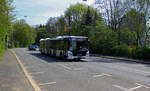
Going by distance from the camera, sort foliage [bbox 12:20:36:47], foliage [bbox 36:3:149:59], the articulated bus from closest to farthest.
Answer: the articulated bus, foliage [bbox 36:3:149:59], foliage [bbox 12:20:36:47]

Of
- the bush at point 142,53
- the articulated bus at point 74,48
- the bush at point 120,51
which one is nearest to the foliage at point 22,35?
the bush at point 120,51

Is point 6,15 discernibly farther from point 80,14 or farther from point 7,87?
point 80,14

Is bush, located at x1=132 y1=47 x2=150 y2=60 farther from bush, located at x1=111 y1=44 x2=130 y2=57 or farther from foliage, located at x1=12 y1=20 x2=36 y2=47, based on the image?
foliage, located at x1=12 y1=20 x2=36 y2=47

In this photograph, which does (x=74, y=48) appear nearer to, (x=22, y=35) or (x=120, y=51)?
(x=120, y=51)

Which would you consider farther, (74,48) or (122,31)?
(122,31)

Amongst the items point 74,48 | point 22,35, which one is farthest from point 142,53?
point 22,35

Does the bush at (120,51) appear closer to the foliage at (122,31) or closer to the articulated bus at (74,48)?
the foliage at (122,31)

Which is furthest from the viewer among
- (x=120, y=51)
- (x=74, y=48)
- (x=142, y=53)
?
(x=120, y=51)

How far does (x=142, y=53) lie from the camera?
73.0 feet

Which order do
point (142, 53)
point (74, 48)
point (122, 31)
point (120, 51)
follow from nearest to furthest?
point (74, 48), point (142, 53), point (120, 51), point (122, 31)

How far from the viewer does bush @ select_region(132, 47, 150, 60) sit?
850 inches

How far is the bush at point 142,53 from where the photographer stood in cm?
2158

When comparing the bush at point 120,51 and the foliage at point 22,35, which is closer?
the bush at point 120,51

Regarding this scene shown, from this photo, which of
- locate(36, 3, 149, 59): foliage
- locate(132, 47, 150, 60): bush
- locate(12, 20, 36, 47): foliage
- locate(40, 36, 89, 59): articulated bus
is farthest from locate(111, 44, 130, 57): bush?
locate(12, 20, 36, 47): foliage
